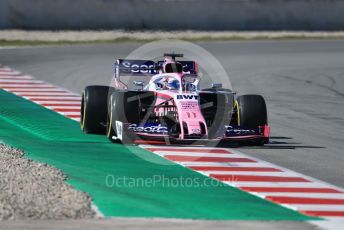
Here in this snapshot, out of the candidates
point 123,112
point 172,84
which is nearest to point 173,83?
point 172,84

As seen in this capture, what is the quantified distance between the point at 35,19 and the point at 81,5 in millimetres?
1921

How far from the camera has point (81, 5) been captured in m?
38.2

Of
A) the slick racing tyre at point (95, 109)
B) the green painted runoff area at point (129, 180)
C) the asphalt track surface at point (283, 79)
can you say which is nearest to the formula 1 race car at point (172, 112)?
the slick racing tyre at point (95, 109)

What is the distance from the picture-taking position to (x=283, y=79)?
28000 millimetres

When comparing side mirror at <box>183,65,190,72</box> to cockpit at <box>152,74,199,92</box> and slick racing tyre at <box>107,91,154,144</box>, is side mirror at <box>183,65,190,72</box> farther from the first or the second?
slick racing tyre at <box>107,91,154,144</box>

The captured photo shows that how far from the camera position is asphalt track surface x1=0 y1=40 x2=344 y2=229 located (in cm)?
1518

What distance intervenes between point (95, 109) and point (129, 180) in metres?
4.08

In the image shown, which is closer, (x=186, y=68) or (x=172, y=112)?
(x=172, y=112)

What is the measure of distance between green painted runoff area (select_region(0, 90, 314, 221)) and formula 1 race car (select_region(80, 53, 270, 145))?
1.09ft

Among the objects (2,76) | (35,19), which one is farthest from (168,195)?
(35,19)

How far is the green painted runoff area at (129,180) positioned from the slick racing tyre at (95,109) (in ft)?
0.60

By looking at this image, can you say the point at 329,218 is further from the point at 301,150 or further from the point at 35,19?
the point at 35,19

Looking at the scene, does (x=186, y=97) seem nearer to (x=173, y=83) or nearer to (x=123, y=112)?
(x=173, y=83)

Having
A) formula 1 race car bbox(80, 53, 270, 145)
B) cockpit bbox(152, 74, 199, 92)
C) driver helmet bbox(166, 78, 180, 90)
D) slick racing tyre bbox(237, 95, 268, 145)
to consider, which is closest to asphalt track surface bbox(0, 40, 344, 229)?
slick racing tyre bbox(237, 95, 268, 145)
